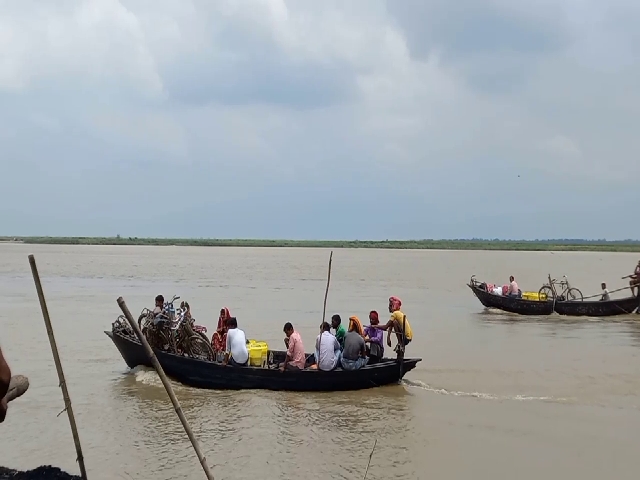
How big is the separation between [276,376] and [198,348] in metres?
1.90

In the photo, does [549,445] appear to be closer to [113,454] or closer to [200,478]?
[200,478]

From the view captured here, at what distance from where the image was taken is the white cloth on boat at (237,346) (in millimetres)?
11672

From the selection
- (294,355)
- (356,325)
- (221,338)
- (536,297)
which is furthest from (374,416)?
(536,297)

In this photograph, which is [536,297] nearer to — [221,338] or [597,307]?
[597,307]

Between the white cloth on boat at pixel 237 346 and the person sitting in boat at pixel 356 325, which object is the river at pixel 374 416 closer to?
the white cloth on boat at pixel 237 346

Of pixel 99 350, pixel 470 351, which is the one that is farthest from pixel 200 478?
pixel 470 351

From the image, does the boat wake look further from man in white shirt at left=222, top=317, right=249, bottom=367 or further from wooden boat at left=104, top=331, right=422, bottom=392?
man in white shirt at left=222, top=317, right=249, bottom=367

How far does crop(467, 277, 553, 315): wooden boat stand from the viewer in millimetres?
24562

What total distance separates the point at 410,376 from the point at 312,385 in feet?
9.69

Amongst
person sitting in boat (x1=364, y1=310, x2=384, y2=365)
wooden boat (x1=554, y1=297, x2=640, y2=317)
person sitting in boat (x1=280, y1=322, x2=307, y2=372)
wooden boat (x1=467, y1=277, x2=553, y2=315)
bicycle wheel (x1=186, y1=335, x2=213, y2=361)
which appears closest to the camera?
person sitting in boat (x1=280, y1=322, x2=307, y2=372)

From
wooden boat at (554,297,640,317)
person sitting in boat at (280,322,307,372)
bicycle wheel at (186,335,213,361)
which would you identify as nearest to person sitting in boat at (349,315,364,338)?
person sitting in boat at (280,322,307,372)

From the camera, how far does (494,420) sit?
10.7 meters

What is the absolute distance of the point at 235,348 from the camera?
463 inches

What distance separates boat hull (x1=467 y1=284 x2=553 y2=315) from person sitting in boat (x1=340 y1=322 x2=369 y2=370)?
580 inches
